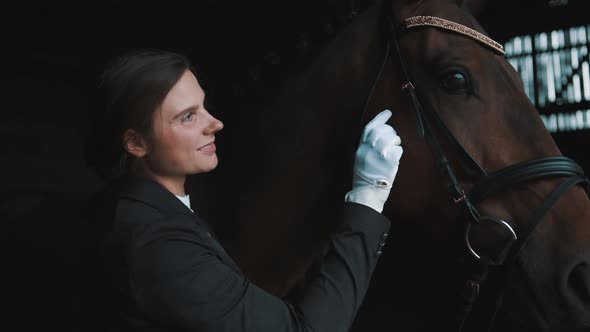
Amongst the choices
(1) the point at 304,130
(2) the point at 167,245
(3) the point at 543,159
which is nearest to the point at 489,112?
(3) the point at 543,159

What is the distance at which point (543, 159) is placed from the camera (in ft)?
4.33

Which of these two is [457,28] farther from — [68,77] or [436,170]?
[68,77]

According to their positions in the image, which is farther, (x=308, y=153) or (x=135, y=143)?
(x=308, y=153)

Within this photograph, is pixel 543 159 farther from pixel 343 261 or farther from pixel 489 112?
pixel 343 261

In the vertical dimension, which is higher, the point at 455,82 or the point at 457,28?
the point at 457,28

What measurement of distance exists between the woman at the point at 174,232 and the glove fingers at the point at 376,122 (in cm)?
7

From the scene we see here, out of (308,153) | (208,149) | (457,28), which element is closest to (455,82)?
(457,28)

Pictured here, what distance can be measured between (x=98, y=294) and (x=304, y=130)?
87 centimetres

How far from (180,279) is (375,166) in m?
0.57

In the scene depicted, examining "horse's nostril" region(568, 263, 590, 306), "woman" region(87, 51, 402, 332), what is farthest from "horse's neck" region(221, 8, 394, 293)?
"horse's nostril" region(568, 263, 590, 306)

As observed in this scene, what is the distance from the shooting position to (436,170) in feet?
4.72

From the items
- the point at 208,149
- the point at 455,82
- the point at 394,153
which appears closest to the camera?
the point at 208,149

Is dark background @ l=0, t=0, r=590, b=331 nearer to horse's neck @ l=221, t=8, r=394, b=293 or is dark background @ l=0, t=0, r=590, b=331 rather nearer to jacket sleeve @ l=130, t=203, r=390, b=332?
horse's neck @ l=221, t=8, r=394, b=293

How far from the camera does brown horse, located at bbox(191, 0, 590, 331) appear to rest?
131cm
